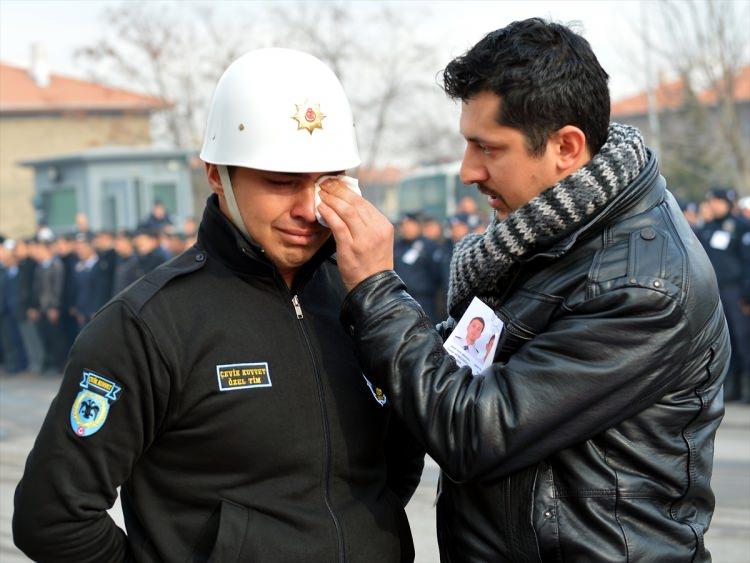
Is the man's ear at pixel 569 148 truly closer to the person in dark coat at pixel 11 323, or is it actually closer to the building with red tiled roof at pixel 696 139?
the person in dark coat at pixel 11 323

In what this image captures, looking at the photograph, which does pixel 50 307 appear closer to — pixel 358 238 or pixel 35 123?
pixel 358 238

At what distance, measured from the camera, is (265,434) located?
8.00 ft

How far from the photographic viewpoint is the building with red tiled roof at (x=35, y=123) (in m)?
37.2

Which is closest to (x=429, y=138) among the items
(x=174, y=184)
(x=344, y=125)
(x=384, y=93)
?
(x=384, y=93)

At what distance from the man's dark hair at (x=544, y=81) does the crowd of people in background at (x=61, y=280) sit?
12.7 meters

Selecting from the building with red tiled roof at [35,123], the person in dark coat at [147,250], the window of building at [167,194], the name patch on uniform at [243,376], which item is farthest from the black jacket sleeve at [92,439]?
the building with red tiled roof at [35,123]

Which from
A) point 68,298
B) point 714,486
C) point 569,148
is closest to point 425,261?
point 68,298

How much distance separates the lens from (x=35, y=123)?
143ft

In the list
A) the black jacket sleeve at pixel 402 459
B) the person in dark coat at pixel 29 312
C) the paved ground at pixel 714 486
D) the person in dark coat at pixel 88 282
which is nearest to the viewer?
the black jacket sleeve at pixel 402 459

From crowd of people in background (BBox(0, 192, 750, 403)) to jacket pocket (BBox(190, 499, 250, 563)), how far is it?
9899 mm

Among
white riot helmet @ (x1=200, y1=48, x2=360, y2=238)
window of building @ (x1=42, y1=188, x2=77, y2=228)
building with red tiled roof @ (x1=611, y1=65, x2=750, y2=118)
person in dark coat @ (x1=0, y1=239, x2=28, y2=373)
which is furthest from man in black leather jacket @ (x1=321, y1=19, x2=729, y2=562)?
building with red tiled roof @ (x1=611, y1=65, x2=750, y2=118)

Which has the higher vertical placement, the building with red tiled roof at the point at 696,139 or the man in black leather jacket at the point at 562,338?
the man in black leather jacket at the point at 562,338

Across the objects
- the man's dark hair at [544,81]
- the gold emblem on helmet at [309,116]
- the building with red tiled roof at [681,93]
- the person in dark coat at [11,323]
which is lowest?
the person in dark coat at [11,323]

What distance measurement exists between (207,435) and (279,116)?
0.77m
